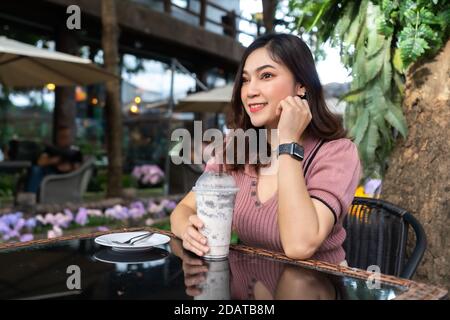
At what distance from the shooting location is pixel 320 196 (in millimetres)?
1395

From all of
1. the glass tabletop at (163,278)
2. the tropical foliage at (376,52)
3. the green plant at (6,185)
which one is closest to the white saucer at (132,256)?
the glass tabletop at (163,278)

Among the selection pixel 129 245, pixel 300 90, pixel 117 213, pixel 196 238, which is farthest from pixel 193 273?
pixel 117 213

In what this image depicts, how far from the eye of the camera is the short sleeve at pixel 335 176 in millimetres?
1401

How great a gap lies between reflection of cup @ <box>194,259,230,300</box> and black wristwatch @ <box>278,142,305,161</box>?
37 cm

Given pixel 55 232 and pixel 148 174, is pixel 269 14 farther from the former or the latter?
pixel 148 174

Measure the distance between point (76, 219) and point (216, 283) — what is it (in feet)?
11.1

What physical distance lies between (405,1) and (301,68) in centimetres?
68

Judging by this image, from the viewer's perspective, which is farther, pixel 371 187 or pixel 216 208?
pixel 371 187

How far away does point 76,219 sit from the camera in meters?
4.19

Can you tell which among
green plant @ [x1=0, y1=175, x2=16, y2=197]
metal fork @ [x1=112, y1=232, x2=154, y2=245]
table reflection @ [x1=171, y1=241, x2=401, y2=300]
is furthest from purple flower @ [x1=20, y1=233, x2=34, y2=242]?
green plant @ [x1=0, y1=175, x2=16, y2=197]

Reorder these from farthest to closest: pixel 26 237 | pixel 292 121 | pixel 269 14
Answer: pixel 269 14, pixel 26 237, pixel 292 121

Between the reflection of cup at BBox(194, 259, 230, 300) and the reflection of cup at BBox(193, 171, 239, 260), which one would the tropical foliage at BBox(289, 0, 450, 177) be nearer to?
the reflection of cup at BBox(193, 171, 239, 260)

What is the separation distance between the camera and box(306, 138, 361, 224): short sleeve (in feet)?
4.60
